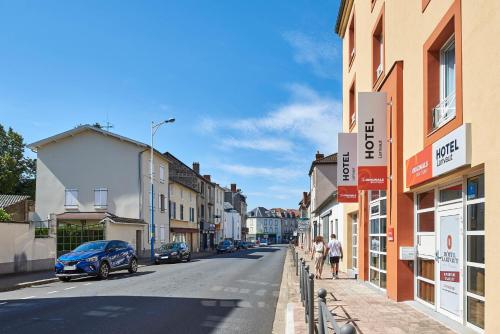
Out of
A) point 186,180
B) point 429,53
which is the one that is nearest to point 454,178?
point 429,53

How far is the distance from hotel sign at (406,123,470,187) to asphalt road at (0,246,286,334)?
12.8 feet

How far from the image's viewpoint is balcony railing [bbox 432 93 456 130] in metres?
8.78

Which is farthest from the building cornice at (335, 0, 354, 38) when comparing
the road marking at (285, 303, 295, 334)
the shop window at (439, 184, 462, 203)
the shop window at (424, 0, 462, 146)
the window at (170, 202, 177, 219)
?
the window at (170, 202, 177, 219)

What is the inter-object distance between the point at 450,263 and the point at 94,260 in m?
14.5

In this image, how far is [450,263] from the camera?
859 cm

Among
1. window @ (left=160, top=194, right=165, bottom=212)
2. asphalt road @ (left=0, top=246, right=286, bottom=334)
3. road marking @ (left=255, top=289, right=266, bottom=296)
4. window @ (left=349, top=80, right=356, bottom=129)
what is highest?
window @ (left=349, top=80, right=356, bottom=129)

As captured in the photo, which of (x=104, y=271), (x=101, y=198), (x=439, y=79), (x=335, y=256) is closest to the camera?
(x=439, y=79)

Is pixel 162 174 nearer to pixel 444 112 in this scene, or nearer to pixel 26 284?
pixel 26 284

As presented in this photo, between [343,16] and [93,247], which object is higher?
[343,16]

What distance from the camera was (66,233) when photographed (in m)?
30.0

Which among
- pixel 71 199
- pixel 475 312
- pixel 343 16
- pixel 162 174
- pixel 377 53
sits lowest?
pixel 475 312

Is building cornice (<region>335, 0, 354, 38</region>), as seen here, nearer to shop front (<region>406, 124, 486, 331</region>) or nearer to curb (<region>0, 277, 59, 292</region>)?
shop front (<region>406, 124, 486, 331</region>)

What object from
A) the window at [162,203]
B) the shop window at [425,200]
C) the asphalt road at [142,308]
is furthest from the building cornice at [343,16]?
the window at [162,203]

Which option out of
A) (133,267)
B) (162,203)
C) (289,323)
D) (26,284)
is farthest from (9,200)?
(289,323)
